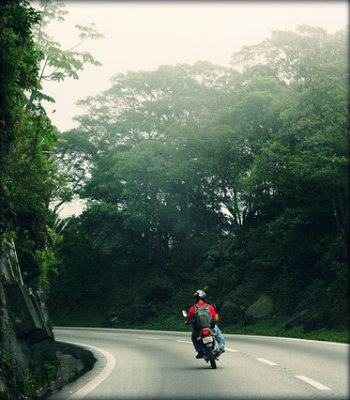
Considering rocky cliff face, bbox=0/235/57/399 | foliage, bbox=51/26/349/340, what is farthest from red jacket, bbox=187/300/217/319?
foliage, bbox=51/26/349/340

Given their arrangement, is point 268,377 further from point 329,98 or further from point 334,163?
point 329,98

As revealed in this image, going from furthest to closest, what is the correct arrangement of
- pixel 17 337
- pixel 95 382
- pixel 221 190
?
pixel 221 190 → pixel 17 337 → pixel 95 382

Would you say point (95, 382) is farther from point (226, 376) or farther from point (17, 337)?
point (226, 376)

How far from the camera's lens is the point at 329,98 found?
72.4 feet

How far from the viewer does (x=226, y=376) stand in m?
10.4

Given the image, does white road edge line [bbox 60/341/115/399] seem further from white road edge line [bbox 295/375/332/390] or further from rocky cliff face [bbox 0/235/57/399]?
white road edge line [bbox 295/375/332/390]

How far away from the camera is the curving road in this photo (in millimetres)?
8391

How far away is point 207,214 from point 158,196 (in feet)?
12.9

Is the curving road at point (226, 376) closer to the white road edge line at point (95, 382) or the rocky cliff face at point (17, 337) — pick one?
the white road edge line at point (95, 382)

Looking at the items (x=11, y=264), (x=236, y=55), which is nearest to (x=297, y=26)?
(x=236, y=55)

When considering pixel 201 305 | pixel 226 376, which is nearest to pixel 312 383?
pixel 226 376

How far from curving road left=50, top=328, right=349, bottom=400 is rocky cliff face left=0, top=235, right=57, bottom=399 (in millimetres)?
774

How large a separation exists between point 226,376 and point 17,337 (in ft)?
14.2

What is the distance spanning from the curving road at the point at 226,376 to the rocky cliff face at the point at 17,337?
2.54ft
